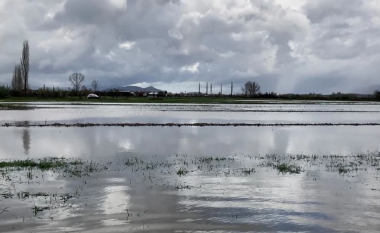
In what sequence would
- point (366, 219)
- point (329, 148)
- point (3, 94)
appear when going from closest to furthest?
point (366, 219), point (329, 148), point (3, 94)

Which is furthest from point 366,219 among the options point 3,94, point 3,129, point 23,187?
point 3,94

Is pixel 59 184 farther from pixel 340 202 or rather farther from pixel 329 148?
pixel 329 148

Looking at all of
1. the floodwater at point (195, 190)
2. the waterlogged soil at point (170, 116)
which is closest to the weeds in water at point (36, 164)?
the floodwater at point (195, 190)

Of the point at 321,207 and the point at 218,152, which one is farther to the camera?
the point at 218,152

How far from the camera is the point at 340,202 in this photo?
1053 cm

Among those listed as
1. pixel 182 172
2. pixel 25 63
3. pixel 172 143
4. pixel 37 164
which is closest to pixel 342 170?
pixel 182 172

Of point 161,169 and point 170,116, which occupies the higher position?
point 170,116

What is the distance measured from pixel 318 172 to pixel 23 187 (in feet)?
31.5

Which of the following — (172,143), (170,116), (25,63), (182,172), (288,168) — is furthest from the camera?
(25,63)

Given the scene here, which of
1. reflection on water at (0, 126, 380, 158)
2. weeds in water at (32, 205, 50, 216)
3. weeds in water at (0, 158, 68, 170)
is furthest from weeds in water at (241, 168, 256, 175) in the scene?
weeds in water at (32, 205, 50, 216)

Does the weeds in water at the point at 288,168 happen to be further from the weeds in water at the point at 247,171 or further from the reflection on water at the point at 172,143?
the reflection on water at the point at 172,143

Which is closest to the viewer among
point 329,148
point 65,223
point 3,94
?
point 65,223

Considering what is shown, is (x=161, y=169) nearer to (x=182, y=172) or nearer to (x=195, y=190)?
(x=182, y=172)

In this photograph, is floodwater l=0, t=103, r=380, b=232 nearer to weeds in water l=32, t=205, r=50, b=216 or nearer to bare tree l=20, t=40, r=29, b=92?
weeds in water l=32, t=205, r=50, b=216
